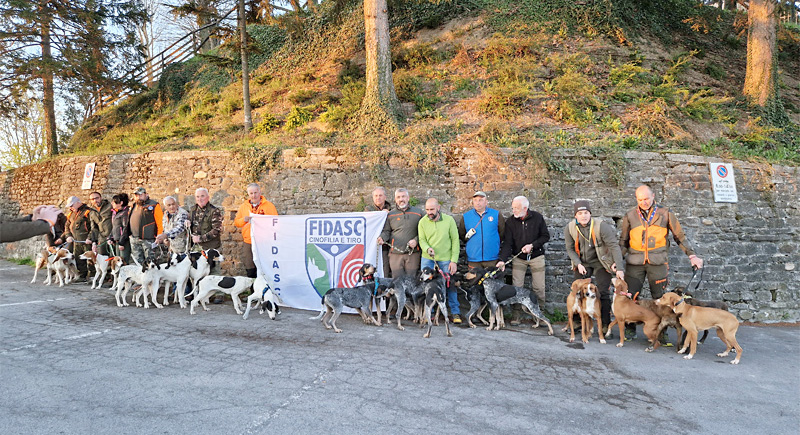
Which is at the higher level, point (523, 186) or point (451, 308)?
point (523, 186)

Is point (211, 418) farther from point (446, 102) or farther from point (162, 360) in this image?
point (446, 102)

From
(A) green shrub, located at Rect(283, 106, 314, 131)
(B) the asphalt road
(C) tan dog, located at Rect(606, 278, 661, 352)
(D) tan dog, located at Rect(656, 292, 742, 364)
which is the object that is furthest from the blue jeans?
(A) green shrub, located at Rect(283, 106, 314, 131)

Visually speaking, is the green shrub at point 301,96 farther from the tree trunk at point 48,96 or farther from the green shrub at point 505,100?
the tree trunk at point 48,96

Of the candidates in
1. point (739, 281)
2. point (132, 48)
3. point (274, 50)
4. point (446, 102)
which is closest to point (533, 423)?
point (739, 281)

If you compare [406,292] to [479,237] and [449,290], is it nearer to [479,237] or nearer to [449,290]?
[449,290]

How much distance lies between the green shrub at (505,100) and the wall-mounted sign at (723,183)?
440 centimetres

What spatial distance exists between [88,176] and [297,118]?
7082mm

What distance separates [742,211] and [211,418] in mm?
9761

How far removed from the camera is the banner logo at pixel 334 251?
7.23 metres

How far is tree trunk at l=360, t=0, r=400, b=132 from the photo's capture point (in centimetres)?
1083

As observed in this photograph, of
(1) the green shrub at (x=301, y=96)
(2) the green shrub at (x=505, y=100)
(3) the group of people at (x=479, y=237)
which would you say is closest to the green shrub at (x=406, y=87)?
(2) the green shrub at (x=505, y=100)

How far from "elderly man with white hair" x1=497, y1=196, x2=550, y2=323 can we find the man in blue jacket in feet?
0.48

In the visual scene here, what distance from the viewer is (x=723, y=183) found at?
26.3 ft

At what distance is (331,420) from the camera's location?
332cm
